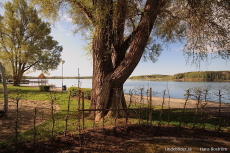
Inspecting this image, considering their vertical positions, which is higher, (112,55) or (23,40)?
(23,40)

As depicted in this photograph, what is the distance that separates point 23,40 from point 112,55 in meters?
22.4

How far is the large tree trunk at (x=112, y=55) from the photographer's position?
5.02m

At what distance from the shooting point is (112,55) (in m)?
6.11

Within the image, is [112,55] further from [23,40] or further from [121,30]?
[23,40]

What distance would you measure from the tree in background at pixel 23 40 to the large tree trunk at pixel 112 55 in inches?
767

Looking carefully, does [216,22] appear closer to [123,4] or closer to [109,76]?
[123,4]

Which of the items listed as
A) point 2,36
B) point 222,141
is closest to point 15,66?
point 2,36

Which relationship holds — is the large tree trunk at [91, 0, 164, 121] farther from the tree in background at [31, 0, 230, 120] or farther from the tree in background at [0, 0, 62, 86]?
the tree in background at [0, 0, 62, 86]

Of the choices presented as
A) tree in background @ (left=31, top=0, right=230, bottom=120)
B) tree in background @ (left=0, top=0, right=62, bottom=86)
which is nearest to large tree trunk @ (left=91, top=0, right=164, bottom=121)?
tree in background @ (left=31, top=0, right=230, bottom=120)

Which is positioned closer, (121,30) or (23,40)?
(121,30)

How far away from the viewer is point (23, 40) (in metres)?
22.1

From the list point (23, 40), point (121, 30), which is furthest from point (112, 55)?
point (23, 40)

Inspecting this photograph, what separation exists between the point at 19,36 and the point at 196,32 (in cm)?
2529

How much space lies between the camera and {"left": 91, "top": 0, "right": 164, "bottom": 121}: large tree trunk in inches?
197
